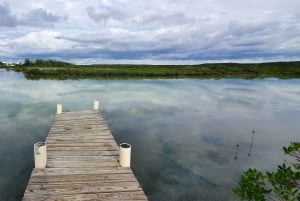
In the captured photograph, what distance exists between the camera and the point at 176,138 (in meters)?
14.4

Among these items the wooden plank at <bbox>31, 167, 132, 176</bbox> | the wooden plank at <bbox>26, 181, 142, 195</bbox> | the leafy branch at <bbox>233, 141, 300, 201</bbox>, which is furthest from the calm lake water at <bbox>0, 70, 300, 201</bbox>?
the leafy branch at <bbox>233, 141, 300, 201</bbox>

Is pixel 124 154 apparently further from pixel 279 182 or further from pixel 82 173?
pixel 279 182

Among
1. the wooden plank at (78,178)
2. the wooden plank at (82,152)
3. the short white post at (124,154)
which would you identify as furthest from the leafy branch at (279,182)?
the wooden plank at (82,152)

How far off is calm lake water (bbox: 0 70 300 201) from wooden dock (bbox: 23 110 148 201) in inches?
59.6

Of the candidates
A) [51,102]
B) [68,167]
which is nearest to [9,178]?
[68,167]

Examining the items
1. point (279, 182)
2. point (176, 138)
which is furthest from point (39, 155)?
point (176, 138)

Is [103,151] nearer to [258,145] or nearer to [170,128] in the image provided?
[170,128]

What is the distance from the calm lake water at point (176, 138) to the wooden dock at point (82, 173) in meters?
1.51

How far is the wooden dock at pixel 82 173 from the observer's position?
6.40m

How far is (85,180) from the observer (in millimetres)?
7105

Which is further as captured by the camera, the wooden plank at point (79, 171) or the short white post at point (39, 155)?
the short white post at point (39, 155)

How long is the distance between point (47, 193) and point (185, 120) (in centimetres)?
1355

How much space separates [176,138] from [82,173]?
7680 millimetres

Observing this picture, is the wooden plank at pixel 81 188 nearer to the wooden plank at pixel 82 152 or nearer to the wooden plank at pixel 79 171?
the wooden plank at pixel 79 171
